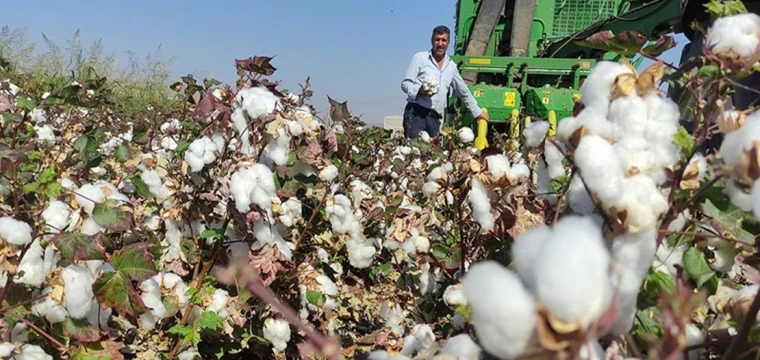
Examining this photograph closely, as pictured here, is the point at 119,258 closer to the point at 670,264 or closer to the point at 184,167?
the point at 184,167

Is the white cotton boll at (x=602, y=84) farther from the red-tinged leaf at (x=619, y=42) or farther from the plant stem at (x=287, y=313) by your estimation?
the plant stem at (x=287, y=313)

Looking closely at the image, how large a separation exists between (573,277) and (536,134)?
757mm

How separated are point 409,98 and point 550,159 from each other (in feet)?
15.6

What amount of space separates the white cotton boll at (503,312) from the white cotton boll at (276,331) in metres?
1.43

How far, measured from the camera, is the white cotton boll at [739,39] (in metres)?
0.80

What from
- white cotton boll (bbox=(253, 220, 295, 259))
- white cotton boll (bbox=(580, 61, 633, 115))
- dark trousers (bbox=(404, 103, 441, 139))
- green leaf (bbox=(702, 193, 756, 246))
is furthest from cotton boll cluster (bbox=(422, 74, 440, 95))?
white cotton boll (bbox=(580, 61, 633, 115))

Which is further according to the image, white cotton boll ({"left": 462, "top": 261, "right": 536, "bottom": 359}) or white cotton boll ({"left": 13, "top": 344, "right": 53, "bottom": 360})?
white cotton boll ({"left": 13, "top": 344, "right": 53, "bottom": 360})

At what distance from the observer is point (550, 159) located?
3.79 ft

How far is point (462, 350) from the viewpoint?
32.1 inches

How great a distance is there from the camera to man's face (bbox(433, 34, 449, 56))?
5.84 metres

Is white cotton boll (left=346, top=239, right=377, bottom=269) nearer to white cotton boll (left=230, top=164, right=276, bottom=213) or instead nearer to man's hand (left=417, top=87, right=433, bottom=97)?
white cotton boll (left=230, top=164, right=276, bottom=213)

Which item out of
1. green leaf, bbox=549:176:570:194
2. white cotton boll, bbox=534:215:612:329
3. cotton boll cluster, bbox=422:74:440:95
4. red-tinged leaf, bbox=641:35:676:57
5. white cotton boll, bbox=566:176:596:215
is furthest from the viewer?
cotton boll cluster, bbox=422:74:440:95

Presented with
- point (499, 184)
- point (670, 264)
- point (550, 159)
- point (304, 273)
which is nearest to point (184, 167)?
point (304, 273)

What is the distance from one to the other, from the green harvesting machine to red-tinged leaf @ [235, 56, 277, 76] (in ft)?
14.9
